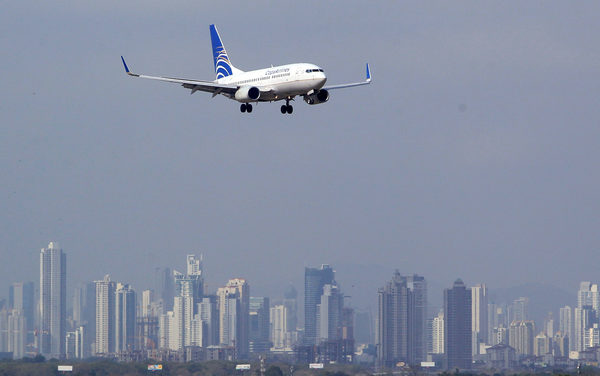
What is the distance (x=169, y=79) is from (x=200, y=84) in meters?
4.47

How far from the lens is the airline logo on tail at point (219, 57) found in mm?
122812

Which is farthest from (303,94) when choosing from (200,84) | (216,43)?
(216,43)

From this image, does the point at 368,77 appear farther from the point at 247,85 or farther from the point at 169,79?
the point at 169,79

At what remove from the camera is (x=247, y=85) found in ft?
346

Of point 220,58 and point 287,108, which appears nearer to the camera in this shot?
point 287,108

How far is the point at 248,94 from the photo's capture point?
102 m

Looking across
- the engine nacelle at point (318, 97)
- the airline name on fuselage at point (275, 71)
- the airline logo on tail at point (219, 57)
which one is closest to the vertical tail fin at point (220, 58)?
the airline logo on tail at point (219, 57)

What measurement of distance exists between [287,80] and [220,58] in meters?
26.0

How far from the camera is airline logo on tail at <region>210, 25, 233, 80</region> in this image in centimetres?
12281

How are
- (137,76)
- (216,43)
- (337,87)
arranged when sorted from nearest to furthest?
(137,76), (337,87), (216,43)

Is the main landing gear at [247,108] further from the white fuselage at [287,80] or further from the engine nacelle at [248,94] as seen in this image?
the engine nacelle at [248,94]

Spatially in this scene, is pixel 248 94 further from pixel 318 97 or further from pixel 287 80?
pixel 318 97

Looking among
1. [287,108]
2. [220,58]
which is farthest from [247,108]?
[220,58]

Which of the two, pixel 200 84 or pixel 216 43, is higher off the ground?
pixel 216 43
